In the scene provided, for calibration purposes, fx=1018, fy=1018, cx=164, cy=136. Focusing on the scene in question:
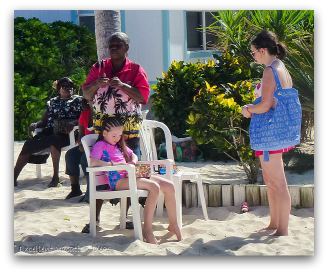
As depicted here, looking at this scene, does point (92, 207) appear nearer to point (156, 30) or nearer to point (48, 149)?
point (48, 149)

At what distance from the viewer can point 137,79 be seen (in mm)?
7043

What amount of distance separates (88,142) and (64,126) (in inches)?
27.8

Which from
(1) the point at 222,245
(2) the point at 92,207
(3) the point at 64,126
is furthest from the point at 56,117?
(1) the point at 222,245

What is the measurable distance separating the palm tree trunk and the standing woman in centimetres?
99

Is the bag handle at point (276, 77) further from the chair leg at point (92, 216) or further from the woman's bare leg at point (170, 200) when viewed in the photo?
the chair leg at point (92, 216)

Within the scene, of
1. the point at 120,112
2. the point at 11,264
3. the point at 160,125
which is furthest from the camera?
the point at 160,125

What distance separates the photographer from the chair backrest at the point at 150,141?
754 centimetres

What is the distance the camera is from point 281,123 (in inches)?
271

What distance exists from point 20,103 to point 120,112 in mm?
709

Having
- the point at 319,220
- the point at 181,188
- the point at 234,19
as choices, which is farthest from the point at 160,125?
the point at 319,220

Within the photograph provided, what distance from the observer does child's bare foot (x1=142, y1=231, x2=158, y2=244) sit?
6902 millimetres

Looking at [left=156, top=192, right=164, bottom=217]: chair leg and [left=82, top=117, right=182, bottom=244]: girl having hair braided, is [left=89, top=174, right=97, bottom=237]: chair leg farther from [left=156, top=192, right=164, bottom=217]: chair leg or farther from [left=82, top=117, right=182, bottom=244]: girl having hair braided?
[left=156, top=192, right=164, bottom=217]: chair leg

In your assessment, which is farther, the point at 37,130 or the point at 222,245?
the point at 37,130

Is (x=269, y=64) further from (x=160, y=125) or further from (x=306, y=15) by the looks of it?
(x=160, y=125)
